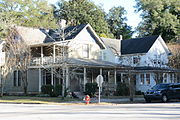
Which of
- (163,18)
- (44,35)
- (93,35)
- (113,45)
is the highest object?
(163,18)

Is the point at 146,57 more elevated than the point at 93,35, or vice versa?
the point at 93,35

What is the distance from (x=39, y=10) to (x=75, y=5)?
871 cm

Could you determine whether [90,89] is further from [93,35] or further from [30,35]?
[30,35]

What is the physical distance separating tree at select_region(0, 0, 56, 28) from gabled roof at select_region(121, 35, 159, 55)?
15.7 meters

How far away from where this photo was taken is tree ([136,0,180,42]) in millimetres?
59594

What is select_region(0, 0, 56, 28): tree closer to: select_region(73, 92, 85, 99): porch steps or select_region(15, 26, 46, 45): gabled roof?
select_region(15, 26, 46, 45): gabled roof

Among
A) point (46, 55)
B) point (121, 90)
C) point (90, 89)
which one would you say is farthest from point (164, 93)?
point (46, 55)

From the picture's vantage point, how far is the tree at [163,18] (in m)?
59.6

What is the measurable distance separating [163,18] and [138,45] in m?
15.8

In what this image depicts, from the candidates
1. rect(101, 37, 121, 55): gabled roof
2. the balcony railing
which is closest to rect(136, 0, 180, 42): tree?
rect(101, 37, 121, 55): gabled roof

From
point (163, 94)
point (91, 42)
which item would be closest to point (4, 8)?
point (91, 42)

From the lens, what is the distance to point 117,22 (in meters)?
76.5

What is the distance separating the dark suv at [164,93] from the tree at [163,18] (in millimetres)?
34892

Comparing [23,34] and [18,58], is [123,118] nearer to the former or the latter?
[18,58]
